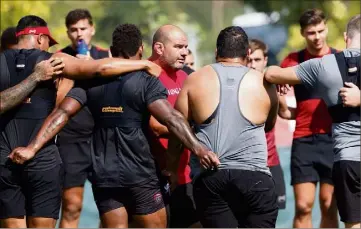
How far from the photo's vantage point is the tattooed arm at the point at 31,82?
8.29 meters

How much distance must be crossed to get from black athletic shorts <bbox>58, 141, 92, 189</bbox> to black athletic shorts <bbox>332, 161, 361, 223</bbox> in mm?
3330

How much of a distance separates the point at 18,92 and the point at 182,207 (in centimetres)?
195

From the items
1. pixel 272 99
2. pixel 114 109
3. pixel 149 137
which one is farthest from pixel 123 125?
pixel 272 99

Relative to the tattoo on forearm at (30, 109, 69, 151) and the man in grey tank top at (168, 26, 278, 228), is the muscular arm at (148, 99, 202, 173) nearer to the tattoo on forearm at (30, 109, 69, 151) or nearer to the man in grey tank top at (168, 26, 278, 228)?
the man in grey tank top at (168, 26, 278, 228)

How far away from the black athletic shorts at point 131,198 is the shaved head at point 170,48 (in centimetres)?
129

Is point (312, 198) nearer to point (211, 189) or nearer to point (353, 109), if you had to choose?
point (353, 109)

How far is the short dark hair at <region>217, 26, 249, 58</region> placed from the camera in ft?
26.5

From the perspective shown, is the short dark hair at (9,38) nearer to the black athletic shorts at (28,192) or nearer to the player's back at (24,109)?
the player's back at (24,109)

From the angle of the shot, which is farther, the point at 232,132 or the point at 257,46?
the point at 257,46

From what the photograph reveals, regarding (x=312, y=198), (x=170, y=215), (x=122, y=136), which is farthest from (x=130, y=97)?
(x=312, y=198)

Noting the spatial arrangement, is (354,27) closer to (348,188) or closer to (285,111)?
(348,188)

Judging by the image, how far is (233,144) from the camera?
7938mm

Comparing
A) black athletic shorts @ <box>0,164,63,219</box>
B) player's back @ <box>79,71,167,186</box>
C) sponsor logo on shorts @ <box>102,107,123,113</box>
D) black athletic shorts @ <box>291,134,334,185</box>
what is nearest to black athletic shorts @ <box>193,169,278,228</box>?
player's back @ <box>79,71,167,186</box>

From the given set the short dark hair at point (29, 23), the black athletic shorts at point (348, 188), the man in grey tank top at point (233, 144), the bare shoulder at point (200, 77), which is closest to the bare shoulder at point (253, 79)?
the man in grey tank top at point (233, 144)
